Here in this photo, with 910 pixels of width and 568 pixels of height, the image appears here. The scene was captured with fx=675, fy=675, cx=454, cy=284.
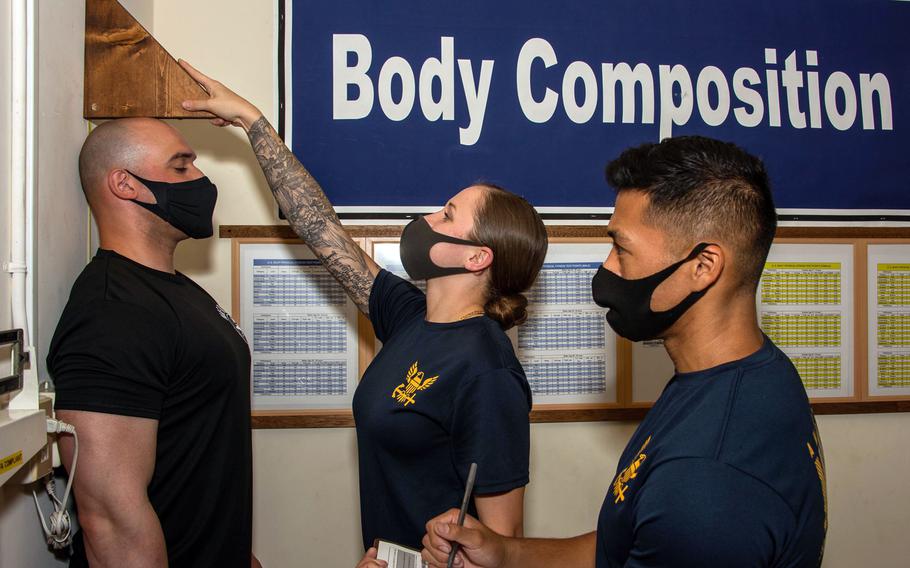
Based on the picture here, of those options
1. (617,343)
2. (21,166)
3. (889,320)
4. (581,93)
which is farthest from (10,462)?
(889,320)

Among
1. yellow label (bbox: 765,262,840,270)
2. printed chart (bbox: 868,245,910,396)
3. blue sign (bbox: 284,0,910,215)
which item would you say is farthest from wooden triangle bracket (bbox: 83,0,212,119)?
printed chart (bbox: 868,245,910,396)

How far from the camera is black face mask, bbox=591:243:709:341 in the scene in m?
1.05

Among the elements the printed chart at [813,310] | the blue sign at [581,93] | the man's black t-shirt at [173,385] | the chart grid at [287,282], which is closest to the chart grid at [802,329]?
the printed chart at [813,310]

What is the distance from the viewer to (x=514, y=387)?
134 centimetres

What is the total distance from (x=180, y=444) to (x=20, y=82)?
0.77 meters

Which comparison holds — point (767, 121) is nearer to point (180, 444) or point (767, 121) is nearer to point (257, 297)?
point (257, 297)

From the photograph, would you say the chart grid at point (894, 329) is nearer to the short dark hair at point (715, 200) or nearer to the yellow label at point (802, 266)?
the yellow label at point (802, 266)

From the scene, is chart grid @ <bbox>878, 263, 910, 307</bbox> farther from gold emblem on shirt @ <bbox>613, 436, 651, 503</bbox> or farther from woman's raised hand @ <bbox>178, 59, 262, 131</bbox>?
woman's raised hand @ <bbox>178, 59, 262, 131</bbox>

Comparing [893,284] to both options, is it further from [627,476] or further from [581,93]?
[627,476]

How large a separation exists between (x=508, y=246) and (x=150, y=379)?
782 mm

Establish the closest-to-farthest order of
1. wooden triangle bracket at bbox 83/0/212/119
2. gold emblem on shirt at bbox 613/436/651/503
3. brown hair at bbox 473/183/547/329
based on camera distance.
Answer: gold emblem on shirt at bbox 613/436/651/503
brown hair at bbox 473/183/547/329
wooden triangle bracket at bbox 83/0/212/119

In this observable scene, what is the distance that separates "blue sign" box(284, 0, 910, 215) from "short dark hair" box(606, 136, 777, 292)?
111cm

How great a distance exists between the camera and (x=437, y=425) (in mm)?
1362

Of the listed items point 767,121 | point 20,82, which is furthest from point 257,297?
point 767,121
